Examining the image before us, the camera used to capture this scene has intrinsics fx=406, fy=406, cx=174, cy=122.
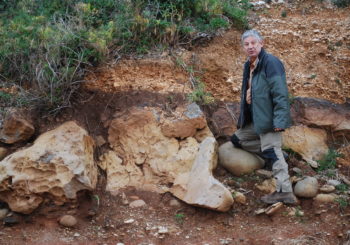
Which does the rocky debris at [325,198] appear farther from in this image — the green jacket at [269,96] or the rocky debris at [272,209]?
the green jacket at [269,96]

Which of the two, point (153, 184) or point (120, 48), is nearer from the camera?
point (153, 184)

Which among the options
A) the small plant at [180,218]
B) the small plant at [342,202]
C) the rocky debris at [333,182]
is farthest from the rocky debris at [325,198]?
the small plant at [180,218]

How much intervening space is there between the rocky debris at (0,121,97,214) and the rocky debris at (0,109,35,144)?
28 cm

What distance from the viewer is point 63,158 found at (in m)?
4.01

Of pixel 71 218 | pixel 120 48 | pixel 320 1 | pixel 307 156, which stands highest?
pixel 320 1

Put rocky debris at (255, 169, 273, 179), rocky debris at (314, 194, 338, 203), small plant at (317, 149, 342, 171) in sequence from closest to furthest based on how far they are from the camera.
Result: rocky debris at (314, 194, 338, 203), rocky debris at (255, 169, 273, 179), small plant at (317, 149, 342, 171)

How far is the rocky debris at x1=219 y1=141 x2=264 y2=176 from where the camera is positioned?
14.1 ft

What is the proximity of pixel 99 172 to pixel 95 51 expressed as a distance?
1.40 meters

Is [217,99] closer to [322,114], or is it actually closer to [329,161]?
[322,114]

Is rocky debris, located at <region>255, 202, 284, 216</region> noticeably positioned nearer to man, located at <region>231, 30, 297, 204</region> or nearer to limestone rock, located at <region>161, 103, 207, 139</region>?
man, located at <region>231, 30, 297, 204</region>

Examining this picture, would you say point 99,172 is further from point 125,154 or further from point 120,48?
point 120,48

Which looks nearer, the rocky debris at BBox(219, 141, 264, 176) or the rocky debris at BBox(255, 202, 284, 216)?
the rocky debris at BBox(255, 202, 284, 216)

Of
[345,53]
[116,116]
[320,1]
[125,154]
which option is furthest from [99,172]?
[320,1]

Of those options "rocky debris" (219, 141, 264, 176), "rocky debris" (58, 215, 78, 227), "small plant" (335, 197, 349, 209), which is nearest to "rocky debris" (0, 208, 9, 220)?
"rocky debris" (58, 215, 78, 227)
